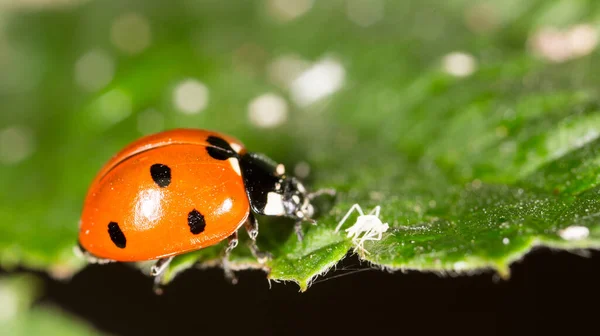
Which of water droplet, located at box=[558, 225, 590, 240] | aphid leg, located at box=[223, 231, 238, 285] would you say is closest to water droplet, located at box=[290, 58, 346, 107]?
aphid leg, located at box=[223, 231, 238, 285]

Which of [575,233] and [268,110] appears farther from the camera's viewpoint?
[268,110]

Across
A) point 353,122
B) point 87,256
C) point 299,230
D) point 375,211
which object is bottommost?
point 87,256

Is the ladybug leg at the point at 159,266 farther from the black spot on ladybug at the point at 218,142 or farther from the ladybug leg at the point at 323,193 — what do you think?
the ladybug leg at the point at 323,193

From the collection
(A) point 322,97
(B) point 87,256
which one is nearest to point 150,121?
(A) point 322,97

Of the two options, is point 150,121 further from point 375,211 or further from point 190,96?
point 375,211

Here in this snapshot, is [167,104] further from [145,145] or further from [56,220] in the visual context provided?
[145,145]

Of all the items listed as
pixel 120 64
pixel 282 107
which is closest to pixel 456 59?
pixel 282 107
